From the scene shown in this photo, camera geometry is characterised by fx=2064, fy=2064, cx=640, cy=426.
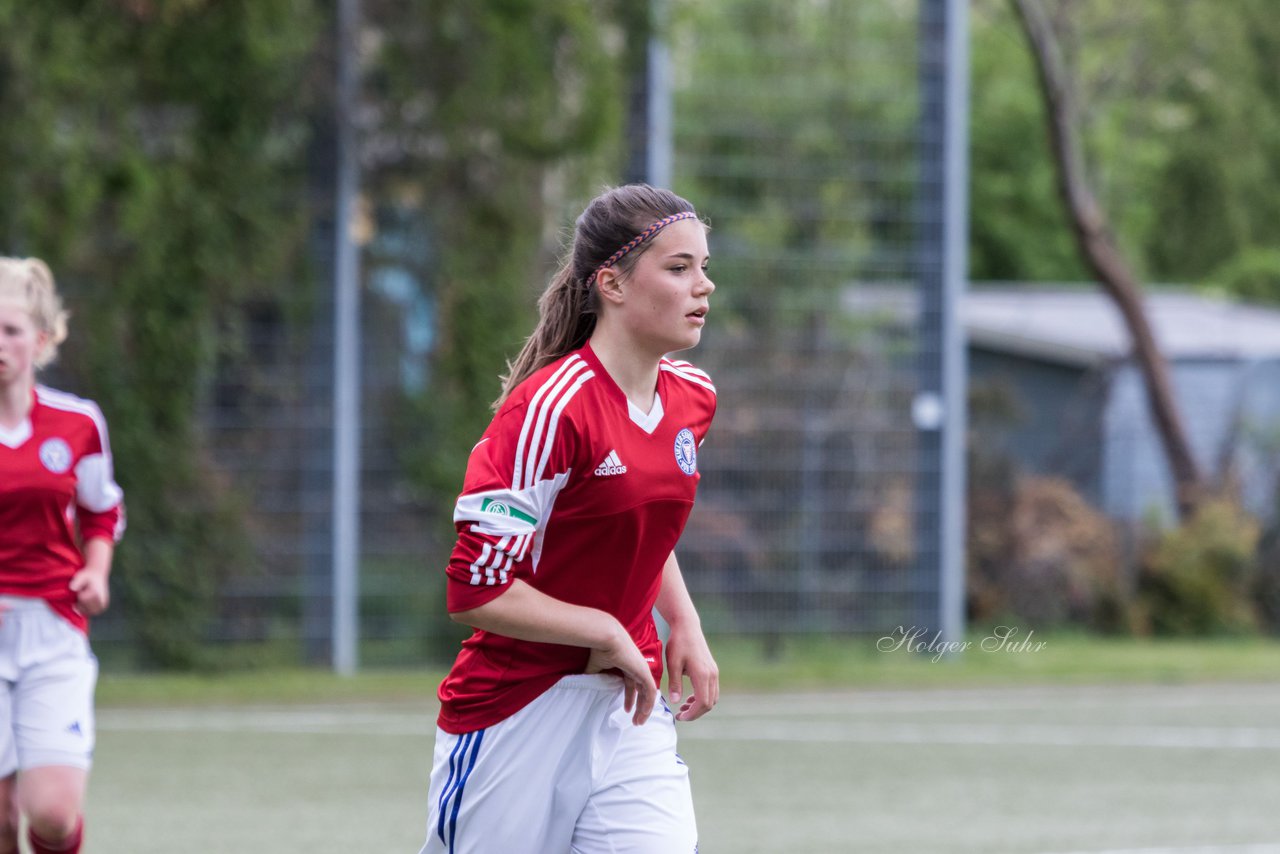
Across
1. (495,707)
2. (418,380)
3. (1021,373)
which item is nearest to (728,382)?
(418,380)

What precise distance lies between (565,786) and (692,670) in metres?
0.43

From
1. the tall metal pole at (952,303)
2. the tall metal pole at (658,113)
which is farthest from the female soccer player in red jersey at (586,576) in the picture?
the tall metal pole at (952,303)

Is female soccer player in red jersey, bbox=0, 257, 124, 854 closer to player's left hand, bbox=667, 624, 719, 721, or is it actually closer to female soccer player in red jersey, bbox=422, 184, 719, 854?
female soccer player in red jersey, bbox=422, 184, 719, 854

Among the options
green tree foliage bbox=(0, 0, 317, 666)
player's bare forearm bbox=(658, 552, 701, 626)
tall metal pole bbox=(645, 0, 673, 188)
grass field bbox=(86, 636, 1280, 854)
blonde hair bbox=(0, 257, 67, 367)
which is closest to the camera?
player's bare forearm bbox=(658, 552, 701, 626)

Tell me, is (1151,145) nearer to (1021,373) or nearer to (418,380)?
(1021,373)

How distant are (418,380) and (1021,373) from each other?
850 centimetres

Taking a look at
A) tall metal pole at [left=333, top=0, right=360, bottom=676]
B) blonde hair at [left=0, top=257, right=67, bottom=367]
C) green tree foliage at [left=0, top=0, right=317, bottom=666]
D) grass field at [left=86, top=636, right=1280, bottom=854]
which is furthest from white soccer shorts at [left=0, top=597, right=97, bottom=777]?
tall metal pole at [left=333, top=0, right=360, bottom=676]

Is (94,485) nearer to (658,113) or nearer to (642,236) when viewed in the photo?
(642,236)

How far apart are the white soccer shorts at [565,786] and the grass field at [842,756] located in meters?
3.81

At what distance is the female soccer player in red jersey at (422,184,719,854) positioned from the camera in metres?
4.12

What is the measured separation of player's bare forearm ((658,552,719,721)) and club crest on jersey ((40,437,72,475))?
2294mm

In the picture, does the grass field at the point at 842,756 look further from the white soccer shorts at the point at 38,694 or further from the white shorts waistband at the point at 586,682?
the white shorts waistband at the point at 586,682

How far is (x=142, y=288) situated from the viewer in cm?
1428

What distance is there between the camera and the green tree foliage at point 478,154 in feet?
48.3
